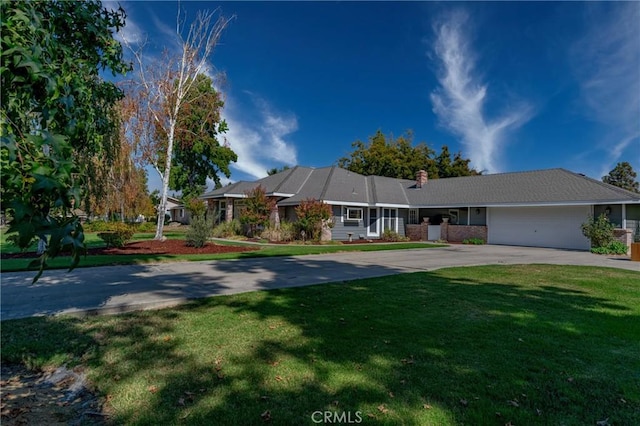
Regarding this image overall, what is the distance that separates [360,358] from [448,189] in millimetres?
25992

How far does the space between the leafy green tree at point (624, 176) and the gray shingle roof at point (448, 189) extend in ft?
85.3

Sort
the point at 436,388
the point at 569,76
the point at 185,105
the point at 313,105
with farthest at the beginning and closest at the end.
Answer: the point at 313,105 < the point at 185,105 < the point at 569,76 < the point at 436,388

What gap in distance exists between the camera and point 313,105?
92.0 feet

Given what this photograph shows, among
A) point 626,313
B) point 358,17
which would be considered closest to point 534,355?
point 626,313

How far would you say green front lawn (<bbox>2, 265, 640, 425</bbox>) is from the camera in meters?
3.00

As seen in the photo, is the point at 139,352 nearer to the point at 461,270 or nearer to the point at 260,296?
the point at 260,296

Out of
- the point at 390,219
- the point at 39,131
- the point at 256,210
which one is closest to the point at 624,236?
the point at 390,219

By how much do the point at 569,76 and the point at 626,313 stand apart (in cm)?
1738

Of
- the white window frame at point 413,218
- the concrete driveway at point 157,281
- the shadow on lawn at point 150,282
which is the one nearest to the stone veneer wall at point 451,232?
the white window frame at point 413,218

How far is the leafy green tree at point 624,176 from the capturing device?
40.8 meters

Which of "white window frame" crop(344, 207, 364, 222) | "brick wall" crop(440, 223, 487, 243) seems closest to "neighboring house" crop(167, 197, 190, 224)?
"white window frame" crop(344, 207, 364, 222)

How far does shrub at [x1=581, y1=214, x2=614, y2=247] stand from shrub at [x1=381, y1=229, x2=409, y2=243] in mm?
10744

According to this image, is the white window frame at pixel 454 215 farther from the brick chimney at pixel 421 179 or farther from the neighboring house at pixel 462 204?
the brick chimney at pixel 421 179

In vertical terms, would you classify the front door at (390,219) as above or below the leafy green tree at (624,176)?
below
